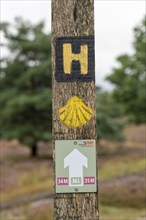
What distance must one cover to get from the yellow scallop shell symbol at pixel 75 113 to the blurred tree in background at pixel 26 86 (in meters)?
29.4

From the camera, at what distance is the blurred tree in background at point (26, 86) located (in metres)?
34.0

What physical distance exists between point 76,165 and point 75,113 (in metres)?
0.41

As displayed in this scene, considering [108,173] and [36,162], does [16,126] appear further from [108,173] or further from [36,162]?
[108,173]

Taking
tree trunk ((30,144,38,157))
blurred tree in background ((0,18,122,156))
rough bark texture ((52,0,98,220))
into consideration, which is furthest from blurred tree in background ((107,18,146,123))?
rough bark texture ((52,0,98,220))

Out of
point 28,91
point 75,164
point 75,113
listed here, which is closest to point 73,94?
point 75,113

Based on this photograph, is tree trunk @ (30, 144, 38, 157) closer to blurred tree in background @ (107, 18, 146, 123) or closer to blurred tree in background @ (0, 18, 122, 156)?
blurred tree in background @ (0, 18, 122, 156)

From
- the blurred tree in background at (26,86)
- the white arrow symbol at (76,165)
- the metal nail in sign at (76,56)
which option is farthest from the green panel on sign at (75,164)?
the blurred tree in background at (26,86)

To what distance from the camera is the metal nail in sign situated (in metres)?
3.82

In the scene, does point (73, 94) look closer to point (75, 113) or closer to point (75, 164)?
point (75, 113)

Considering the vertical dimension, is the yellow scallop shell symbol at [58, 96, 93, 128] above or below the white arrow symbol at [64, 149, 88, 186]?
above

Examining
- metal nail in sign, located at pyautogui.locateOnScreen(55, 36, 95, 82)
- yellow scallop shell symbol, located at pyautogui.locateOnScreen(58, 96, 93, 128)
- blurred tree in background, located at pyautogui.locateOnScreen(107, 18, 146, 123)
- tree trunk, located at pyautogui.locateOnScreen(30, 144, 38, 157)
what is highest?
blurred tree in background, located at pyautogui.locateOnScreen(107, 18, 146, 123)

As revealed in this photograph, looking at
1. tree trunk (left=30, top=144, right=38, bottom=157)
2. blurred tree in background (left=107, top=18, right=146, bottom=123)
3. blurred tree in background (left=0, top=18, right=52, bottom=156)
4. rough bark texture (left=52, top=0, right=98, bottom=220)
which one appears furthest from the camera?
tree trunk (left=30, top=144, right=38, bottom=157)

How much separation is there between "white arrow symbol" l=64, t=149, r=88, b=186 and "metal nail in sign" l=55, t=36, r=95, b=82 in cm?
59

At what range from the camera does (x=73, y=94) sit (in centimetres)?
381
